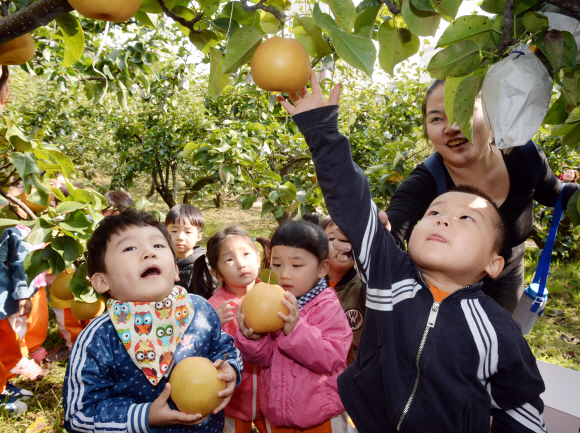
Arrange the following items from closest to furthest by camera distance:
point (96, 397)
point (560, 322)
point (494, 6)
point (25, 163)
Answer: point (494, 6)
point (96, 397)
point (25, 163)
point (560, 322)

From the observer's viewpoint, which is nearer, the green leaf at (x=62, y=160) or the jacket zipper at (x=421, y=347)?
the jacket zipper at (x=421, y=347)

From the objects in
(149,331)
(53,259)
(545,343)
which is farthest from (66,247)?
(545,343)

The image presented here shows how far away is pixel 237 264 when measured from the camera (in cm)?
202

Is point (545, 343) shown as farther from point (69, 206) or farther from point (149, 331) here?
point (69, 206)

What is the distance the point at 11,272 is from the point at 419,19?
278 centimetres

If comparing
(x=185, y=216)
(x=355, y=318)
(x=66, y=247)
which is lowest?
(x=355, y=318)

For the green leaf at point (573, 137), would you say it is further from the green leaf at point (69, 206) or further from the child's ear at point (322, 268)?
the green leaf at point (69, 206)

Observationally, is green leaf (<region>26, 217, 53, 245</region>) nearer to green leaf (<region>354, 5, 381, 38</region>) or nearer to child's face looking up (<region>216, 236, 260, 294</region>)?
child's face looking up (<region>216, 236, 260, 294</region>)

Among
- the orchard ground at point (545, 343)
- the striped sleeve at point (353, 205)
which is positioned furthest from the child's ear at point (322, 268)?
the orchard ground at point (545, 343)

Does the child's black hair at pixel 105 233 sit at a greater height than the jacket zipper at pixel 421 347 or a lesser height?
greater

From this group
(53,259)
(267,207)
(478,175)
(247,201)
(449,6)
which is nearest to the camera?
(449,6)

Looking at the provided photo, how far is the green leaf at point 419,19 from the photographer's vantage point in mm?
791

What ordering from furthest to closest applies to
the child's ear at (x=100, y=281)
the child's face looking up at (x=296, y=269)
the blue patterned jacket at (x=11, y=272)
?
1. the blue patterned jacket at (x=11, y=272)
2. the child's face looking up at (x=296, y=269)
3. the child's ear at (x=100, y=281)

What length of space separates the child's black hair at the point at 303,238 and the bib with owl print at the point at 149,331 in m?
0.63
